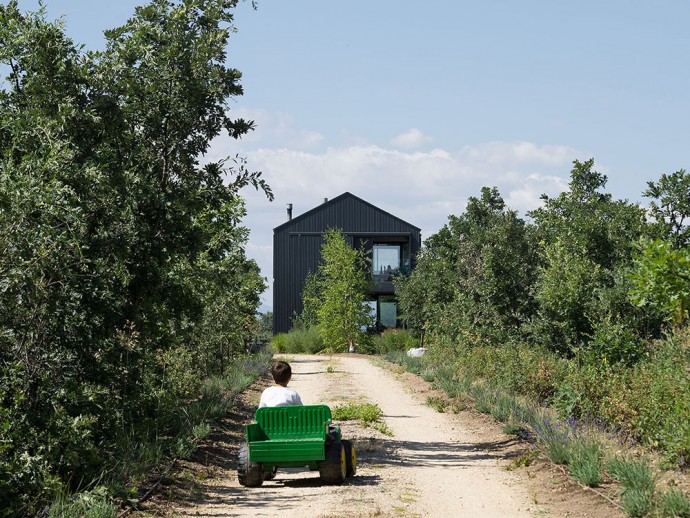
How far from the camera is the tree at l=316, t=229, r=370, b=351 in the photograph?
46.3m

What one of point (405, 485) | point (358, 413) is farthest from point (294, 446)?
point (358, 413)

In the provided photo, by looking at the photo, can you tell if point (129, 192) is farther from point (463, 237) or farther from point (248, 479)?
point (463, 237)

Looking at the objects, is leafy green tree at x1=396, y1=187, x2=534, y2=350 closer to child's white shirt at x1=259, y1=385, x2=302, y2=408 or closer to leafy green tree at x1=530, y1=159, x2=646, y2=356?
leafy green tree at x1=530, y1=159, x2=646, y2=356

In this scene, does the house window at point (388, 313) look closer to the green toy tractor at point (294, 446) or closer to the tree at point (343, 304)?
the tree at point (343, 304)

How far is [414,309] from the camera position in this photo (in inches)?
1731

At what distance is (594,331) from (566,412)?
226 inches

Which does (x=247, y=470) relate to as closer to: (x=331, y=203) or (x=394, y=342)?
(x=394, y=342)

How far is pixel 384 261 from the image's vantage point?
59.1 m

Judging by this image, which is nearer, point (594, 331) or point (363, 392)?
point (594, 331)

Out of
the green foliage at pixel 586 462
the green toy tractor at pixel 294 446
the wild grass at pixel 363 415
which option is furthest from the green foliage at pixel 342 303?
the green toy tractor at pixel 294 446

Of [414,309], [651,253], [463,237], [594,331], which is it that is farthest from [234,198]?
[414,309]

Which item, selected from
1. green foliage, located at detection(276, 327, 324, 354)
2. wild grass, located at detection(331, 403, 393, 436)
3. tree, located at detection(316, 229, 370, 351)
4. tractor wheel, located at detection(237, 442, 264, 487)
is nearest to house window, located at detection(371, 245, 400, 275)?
tree, located at detection(316, 229, 370, 351)

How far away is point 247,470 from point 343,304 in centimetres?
3696

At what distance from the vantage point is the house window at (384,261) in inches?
2318
